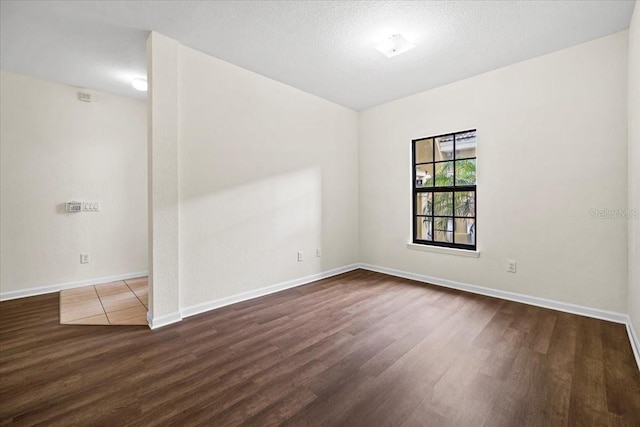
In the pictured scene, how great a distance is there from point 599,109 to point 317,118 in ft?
10.2

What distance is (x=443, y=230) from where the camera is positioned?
3.87 metres

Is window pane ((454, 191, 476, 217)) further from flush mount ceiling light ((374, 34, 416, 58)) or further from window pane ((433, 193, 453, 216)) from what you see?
flush mount ceiling light ((374, 34, 416, 58))

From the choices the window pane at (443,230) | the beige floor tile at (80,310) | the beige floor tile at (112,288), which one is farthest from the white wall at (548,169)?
the beige floor tile at (112,288)

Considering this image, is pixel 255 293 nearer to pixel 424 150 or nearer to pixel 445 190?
pixel 445 190

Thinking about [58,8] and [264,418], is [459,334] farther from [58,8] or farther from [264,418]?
[58,8]

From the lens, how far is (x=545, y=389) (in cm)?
165

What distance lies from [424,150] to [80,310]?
4.68 meters

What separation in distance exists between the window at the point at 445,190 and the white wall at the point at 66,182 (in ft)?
14.0

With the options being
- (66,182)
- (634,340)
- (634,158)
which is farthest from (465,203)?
(66,182)

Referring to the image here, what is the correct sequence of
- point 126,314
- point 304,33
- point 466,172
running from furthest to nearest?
point 466,172, point 126,314, point 304,33

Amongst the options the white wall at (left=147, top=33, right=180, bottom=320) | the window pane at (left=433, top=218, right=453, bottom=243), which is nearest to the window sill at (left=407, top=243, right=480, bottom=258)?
the window pane at (left=433, top=218, right=453, bottom=243)

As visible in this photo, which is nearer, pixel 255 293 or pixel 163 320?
pixel 163 320

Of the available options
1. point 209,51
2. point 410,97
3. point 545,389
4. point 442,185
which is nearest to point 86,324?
point 209,51

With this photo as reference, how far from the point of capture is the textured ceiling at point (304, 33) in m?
2.19
